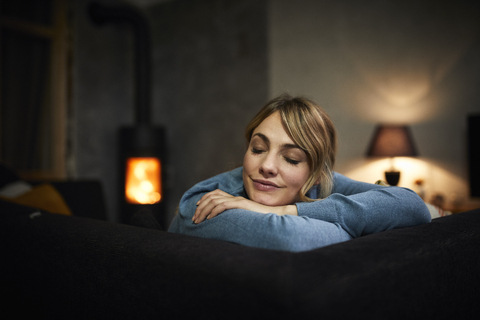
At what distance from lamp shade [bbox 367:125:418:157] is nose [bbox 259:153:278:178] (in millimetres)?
2143

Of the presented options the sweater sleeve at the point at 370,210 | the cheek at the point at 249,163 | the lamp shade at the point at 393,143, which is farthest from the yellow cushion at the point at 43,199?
the lamp shade at the point at 393,143

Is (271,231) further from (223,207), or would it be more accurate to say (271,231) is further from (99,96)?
(99,96)

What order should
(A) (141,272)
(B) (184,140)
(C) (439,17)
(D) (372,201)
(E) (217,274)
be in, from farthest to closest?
(B) (184,140)
(C) (439,17)
(D) (372,201)
(A) (141,272)
(E) (217,274)

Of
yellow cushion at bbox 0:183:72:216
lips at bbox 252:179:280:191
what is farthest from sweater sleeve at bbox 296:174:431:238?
yellow cushion at bbox 0:183:72:216

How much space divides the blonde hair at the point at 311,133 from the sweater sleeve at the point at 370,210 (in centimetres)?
18

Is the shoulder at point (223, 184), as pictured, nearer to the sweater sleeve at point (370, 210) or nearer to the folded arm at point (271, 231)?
the folded arm at point (271, 231)

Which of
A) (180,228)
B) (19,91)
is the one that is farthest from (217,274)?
(19,91)

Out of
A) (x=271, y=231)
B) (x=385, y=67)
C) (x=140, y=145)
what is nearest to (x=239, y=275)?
(x=271, y=231)

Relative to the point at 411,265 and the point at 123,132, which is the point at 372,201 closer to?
the point at 411,265

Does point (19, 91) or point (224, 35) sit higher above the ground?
point (224, 35)

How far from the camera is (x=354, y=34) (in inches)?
127

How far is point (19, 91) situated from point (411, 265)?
4052 mm

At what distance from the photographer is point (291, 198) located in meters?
1.00

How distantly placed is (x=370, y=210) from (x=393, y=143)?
7.46 ft
